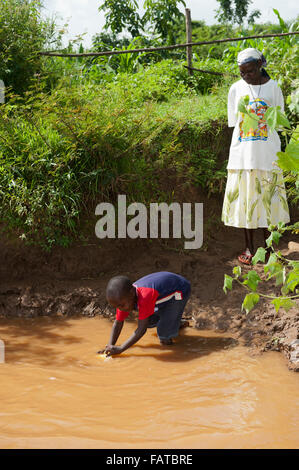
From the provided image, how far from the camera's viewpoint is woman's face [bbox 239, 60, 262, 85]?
4.72 m

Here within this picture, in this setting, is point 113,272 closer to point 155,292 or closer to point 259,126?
point 155,292

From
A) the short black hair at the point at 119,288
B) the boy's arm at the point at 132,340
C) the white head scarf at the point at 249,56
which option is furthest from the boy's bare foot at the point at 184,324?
the white head scarf at the point at 249,56

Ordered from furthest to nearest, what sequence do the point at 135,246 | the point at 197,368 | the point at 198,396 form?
the point at 135,246 → the point at 197,368 → the point at 198,396

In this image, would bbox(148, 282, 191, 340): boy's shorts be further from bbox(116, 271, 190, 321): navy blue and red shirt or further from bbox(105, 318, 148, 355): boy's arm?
bbox(105, 318, 148, 355): boy's arm

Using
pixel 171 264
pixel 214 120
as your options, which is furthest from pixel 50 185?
pixel 214 120

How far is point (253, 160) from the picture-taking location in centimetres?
487

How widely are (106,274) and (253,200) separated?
1.73 m

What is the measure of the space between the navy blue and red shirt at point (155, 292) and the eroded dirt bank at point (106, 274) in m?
0.60

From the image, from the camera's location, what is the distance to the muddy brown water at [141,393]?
9.14ft

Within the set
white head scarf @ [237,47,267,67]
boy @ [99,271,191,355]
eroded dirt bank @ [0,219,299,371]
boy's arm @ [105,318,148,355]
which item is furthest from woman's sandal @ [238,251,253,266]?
white head scarf @ [237,47,267,67]

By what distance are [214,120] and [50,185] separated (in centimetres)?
222

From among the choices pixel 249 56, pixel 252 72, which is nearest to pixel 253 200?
pixel 252 72

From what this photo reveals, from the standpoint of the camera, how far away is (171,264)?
207 inches

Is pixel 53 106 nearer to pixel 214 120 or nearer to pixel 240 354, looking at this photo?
pixel 214 120
